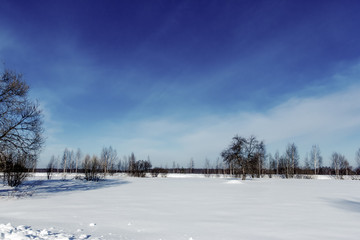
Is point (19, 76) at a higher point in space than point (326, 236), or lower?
higher

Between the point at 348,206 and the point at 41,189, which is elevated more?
the point at 348,206

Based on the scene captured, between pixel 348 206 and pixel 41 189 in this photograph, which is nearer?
pixel 348 206

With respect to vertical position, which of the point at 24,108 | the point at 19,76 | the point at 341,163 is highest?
the point at 19,76

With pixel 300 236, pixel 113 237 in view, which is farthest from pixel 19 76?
pixel 300 236

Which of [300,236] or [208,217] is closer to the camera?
[300,236]

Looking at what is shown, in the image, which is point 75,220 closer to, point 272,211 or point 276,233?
point 276,233

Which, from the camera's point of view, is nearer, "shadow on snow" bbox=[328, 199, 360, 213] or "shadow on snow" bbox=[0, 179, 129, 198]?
"shadow on snow" bbox=[328, 199, 360, 213]

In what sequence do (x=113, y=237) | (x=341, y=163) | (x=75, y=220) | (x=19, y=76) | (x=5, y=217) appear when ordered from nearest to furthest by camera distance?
(x=113, y=237)
(x=75, y=220)
(x=5, y=217)
(x=19, y=76)
(x=341, y=163)

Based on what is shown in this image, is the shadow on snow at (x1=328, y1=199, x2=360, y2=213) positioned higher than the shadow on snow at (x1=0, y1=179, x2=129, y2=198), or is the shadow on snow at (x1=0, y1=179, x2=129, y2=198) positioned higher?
the shadow on snow at (x1=328, y1=199, x2=360, y2=213)

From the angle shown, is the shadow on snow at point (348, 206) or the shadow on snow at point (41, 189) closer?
the shadow on snow at point (348, 206)

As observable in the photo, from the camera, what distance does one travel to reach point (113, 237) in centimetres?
557

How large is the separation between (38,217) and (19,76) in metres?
9.81

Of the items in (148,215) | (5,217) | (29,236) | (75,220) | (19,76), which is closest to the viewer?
(29,236)

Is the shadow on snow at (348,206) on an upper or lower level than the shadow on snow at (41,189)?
upper
